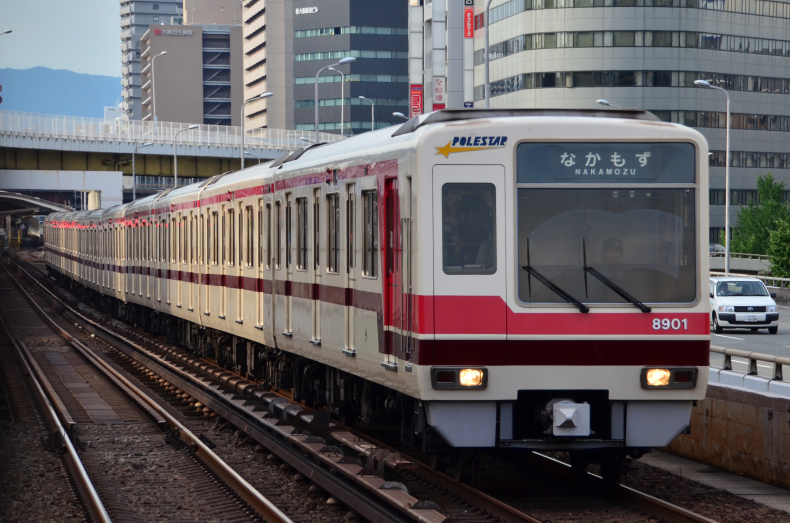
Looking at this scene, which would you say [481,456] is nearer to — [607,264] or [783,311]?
[607,264]

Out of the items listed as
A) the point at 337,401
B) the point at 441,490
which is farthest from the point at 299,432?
the point at 441,490

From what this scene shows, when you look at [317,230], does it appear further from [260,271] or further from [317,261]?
[260,271]

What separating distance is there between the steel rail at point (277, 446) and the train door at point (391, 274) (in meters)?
1.05

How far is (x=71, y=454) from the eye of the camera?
41.5 feet

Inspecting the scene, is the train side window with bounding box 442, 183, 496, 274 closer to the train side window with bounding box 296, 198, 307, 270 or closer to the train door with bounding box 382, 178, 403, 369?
the train door with bounding box 382, 178, 403, 369

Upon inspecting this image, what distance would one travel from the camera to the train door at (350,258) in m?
11.0

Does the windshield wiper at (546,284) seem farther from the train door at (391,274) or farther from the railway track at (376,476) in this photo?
the railway track at (376,476)

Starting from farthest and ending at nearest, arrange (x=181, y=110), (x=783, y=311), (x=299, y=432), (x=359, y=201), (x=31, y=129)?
(x=181, y=110), (x=31, y=129), (x=783, y=311), (x=299, y=432), (x=359, y=201)

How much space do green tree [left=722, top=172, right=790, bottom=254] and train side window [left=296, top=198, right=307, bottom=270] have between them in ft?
166

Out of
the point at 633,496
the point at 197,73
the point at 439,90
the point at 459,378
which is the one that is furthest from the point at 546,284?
the point at 197,73

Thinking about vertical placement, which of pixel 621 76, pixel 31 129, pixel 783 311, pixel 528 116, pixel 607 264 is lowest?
pixel 783 311

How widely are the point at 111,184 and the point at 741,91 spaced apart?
159ft

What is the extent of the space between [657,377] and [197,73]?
156 metres

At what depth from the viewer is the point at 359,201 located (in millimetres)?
10727
